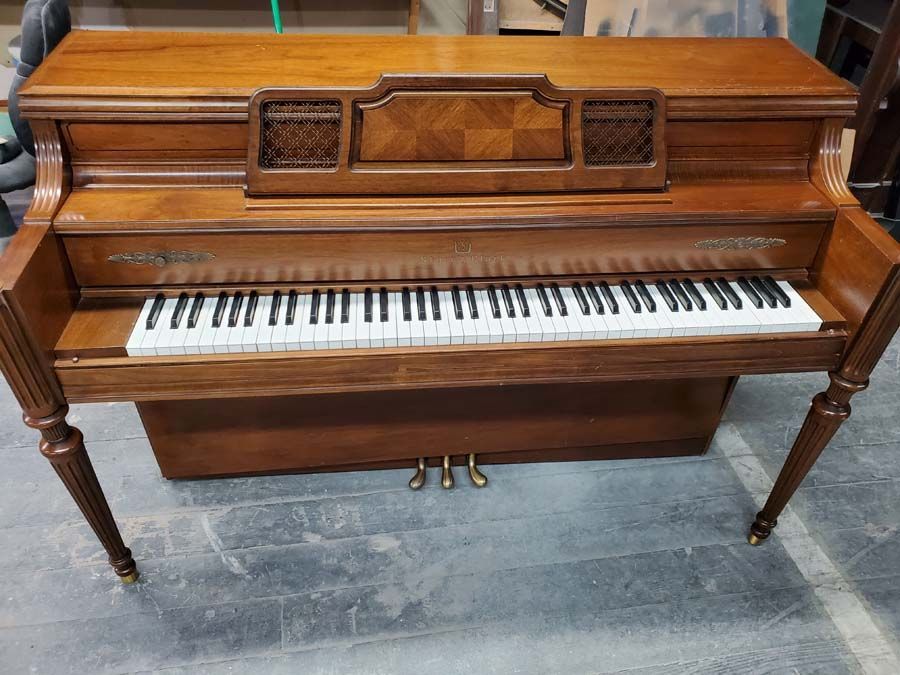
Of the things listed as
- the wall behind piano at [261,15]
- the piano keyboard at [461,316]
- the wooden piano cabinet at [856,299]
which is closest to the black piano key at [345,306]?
the piano keyboard at [461,316]

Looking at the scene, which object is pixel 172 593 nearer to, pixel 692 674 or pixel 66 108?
pixel 66 108

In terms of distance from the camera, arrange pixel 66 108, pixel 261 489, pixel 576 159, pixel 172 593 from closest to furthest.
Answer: pixel 66 108 → pixel 576 159 → pixel 172 593 → pixel 261 489

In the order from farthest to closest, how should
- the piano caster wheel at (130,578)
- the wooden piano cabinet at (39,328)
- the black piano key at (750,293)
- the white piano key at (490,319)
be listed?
the piano caster wheel at (130,578)
the black piano key at (750,293)
the white piano key at (490,319)
the wooden piano cabinet at (39,328)

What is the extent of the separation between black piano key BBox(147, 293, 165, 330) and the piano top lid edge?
47cm

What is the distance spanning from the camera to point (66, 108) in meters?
1.53

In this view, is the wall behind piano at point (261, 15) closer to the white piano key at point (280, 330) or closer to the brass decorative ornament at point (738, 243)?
the brass decorative ornament at point (738, 243)

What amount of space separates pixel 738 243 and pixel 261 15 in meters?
2.92

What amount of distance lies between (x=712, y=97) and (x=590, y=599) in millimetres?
1448

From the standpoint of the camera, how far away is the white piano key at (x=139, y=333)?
1520mm

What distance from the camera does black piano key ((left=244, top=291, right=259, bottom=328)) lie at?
1605 mm

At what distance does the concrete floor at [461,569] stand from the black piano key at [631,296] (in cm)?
88

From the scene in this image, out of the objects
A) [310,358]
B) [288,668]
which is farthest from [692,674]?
[310,358]

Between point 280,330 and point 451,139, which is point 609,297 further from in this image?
point 280,330

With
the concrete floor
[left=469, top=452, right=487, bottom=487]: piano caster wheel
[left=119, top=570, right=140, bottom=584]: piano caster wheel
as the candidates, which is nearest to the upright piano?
[left=119, top=570, right=140, bottom=584]: piano caster wheel
